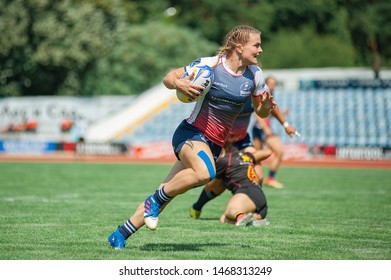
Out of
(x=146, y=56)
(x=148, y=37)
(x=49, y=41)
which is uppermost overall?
(x=49, y=41)

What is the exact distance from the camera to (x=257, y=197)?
36.9ft

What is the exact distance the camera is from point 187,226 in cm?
1059

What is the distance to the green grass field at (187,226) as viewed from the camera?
8109mm

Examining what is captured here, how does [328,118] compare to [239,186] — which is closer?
[239,186]

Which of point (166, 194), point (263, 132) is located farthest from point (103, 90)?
point (166, 194)

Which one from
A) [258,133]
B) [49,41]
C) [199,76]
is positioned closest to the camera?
[199,76]

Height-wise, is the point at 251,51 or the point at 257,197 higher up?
the point at 251,51

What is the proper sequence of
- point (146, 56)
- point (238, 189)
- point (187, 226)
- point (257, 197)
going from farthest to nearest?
point (146, 56) < point (238, 189) < point (257, 197) < point (187, 226)

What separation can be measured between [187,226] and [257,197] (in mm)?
1195

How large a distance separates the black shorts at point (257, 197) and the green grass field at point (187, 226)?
25 cm

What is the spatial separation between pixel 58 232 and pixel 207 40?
57.4m

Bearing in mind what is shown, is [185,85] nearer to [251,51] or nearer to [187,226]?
[251,51]

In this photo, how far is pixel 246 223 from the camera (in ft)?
35.1

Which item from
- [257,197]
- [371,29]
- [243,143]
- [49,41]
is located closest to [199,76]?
[257,197]
